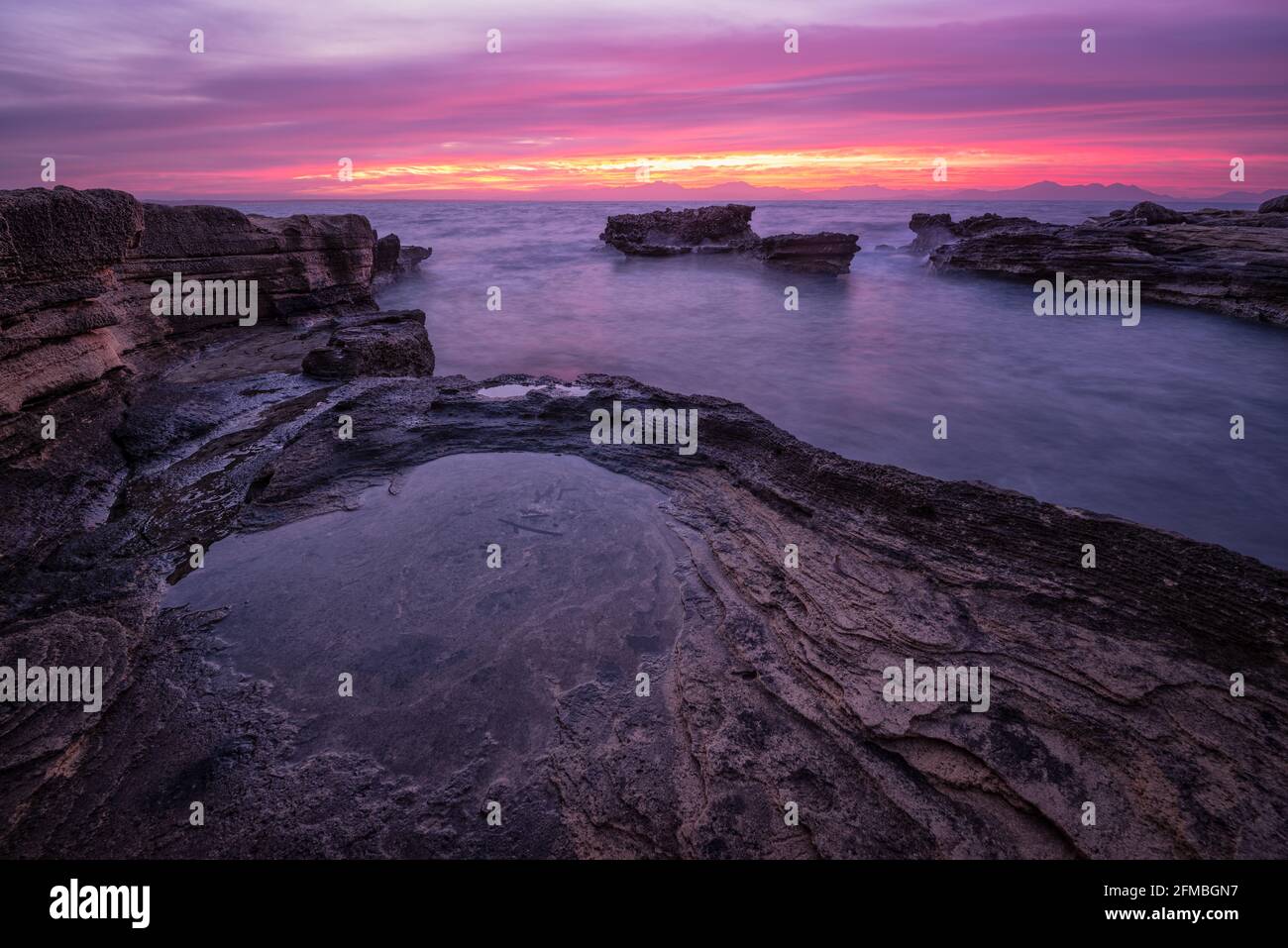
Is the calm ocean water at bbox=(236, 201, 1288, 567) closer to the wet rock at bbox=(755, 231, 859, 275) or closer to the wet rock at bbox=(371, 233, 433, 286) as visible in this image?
the wet rock at bbox=(371, 233, 433, 286)

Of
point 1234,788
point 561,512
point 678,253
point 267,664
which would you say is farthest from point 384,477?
point 678,253

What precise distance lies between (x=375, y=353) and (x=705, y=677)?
25.2 ft

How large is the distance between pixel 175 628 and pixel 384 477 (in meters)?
2.31

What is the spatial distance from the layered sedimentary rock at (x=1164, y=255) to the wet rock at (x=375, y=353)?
20.1m

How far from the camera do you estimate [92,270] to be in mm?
5680

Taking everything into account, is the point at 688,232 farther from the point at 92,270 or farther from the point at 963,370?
the point at 92,270

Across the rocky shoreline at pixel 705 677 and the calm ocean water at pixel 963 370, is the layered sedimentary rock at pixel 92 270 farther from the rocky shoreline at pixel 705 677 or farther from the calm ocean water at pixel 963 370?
the calm ocean water at pixel 963 370

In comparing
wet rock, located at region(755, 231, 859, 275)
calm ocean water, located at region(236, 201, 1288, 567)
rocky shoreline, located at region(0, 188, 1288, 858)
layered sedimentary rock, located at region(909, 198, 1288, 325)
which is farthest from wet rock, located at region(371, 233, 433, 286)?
layered sedimentary rock, located at region(909, 198, 1288, 325)

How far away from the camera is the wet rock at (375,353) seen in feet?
27.5

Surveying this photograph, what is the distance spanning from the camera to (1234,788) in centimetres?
257

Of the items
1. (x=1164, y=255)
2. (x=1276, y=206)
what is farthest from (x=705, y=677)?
(x=1276, y=206)

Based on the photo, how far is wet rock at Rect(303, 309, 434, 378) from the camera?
27.5 ft

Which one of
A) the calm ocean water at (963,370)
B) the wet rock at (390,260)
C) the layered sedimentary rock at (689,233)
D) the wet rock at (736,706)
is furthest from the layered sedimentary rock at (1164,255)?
the wet rock at (390,260)
